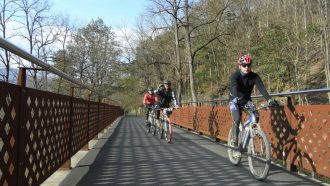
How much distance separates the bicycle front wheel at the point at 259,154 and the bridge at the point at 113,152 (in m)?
0.15

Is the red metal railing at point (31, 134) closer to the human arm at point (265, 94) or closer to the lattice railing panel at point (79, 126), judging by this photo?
the lattice railing panel at point (79, 126)

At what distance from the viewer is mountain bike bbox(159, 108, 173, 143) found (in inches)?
497

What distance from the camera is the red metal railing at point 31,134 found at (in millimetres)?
3611

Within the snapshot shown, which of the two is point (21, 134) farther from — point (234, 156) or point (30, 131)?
point (234, 156)

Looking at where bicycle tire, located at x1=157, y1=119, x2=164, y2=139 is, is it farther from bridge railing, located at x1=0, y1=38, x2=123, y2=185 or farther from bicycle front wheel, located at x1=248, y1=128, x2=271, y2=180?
bicycle front wheel, located at x1=248, y1=128, x2=271, y2=180

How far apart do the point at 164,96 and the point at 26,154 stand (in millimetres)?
9323

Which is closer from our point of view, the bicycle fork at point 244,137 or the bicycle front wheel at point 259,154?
the bicycle front wheel at point 259,154

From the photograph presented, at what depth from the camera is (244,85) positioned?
288 inches

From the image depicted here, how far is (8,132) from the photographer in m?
3.65

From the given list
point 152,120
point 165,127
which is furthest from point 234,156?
point 152,120

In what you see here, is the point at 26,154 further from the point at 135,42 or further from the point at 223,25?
the point at 135,42

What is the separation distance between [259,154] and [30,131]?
11.5 ft

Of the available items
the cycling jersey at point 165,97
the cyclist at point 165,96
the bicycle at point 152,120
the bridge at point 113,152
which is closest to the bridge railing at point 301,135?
the bridge at point 113,152

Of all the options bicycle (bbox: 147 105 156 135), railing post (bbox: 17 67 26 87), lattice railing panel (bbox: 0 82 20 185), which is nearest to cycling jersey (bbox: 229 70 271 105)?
railing post (bbox: 17 67 26 87)
